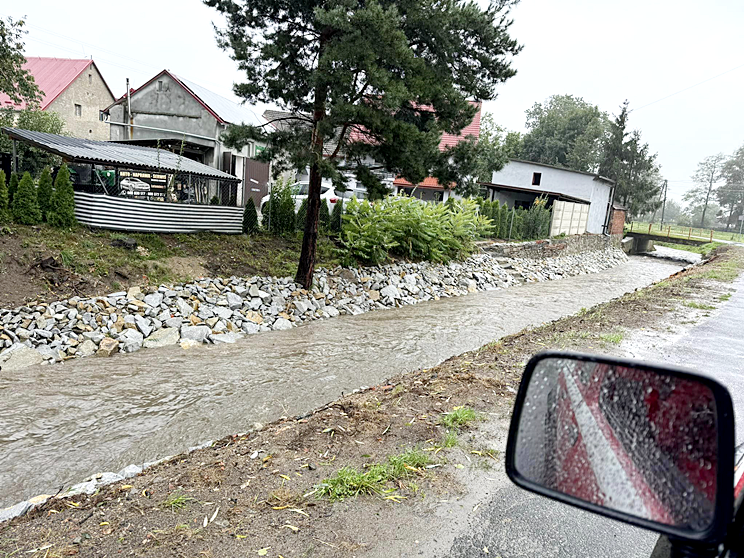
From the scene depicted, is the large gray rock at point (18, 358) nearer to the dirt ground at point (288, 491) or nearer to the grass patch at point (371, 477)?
the dirt ground at point (288, 491)

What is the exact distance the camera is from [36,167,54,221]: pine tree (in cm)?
1134

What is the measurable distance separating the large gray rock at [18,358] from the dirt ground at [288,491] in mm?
5028

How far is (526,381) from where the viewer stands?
145 cm

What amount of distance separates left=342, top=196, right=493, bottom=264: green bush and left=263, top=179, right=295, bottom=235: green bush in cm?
→ 172

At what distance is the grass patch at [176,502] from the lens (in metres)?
3.28

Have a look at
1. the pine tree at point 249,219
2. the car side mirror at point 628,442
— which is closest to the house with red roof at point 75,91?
the pine tree at point 249,219

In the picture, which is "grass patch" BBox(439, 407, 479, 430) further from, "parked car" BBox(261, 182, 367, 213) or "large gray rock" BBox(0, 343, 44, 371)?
"parked car" BBox(261, 182, 367, 213)

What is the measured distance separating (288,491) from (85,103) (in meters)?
43.6

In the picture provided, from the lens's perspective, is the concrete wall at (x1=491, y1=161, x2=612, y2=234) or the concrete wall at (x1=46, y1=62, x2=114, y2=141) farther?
the concrete wall at (x1=46, y1=62, x2=114, y2=141)

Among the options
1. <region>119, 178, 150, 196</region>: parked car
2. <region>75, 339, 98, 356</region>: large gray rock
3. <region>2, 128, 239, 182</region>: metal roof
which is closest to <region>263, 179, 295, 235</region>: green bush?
<region>2, 128, 239, 182</region>: metal roof

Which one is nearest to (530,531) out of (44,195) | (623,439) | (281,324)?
(623,439)

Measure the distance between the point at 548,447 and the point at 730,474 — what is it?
1.36ft

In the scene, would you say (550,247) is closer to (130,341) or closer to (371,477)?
(130,341)

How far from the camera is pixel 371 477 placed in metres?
3.55
